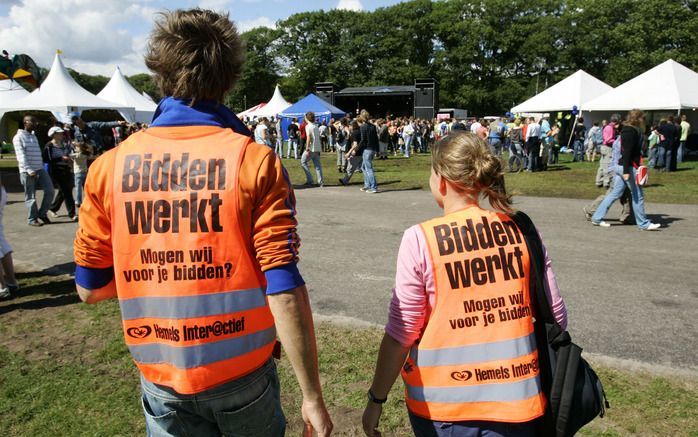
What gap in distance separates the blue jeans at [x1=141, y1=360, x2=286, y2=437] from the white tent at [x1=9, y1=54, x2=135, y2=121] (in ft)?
63.3

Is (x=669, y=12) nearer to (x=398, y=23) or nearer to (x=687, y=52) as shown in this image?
(x=687, y=52)

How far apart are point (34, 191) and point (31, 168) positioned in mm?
449

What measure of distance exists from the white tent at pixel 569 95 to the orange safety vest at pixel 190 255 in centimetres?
2501

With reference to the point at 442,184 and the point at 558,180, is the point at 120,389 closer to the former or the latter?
the point at 442,184

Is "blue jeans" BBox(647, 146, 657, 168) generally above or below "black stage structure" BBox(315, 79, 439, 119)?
below

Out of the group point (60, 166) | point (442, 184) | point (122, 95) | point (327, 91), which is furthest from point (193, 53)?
point (327, 91)

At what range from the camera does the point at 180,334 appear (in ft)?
4.87

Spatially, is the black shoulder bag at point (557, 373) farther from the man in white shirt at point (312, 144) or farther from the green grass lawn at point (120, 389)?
the man in white shirt at point (312, 144)

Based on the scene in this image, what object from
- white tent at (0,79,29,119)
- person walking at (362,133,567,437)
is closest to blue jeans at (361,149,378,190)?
person walking at (362,133,567,437)

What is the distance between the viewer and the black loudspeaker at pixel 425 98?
34.3 metres

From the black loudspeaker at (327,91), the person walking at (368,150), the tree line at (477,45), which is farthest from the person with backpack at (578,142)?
the tree line at (477,45)

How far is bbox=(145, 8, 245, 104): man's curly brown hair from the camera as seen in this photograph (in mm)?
1500

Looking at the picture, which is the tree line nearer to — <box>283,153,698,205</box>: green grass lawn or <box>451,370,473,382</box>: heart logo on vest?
<box>283,153,698,205</box>: green grass lawn

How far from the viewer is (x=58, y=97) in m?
18.0
